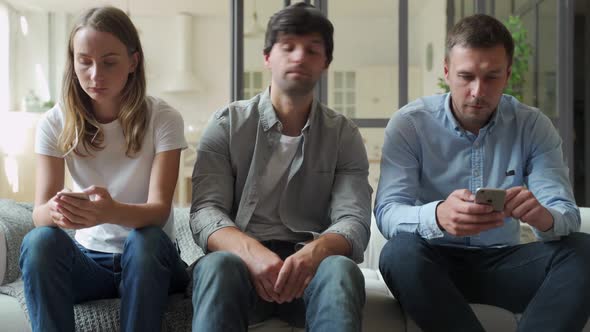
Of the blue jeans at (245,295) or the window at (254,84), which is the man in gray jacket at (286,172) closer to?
the blue jeans at (245,295)

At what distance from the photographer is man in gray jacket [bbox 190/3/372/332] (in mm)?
1747

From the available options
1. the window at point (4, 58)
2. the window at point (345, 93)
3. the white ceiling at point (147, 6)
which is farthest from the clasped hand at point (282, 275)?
the window at point (4, 58)

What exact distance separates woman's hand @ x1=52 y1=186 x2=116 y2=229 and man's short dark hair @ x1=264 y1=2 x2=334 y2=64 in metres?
0.61

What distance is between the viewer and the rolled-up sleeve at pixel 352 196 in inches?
69.7

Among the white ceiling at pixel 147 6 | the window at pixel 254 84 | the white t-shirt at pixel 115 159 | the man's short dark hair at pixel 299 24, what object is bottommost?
the white t-shirt at pixel 115 159

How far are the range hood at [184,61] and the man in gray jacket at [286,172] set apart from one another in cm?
753

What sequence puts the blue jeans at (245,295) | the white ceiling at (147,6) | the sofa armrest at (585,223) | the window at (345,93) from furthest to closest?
1. the white ceiling at (147,6)
2. the window at (345,93)
3. the sofa armrest at (585,223)
4. the blue jeans at (245,295)

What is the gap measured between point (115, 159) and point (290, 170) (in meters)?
0.47

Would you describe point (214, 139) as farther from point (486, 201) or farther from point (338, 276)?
point (486, 201)

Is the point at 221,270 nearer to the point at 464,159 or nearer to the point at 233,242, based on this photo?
the point at 233,242

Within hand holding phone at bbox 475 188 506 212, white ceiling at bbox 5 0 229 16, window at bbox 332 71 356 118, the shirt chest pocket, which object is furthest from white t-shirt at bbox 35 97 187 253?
A: white ceiling at bbox 5 0 229 16

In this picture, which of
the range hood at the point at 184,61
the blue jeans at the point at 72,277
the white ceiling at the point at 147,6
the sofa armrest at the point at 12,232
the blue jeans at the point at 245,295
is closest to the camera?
the blue jeans at the point at 245,295

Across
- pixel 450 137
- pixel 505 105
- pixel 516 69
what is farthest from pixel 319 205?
pixel 516 69

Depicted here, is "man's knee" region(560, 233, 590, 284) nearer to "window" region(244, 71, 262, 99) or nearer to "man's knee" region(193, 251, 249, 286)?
"man's knee" region(193, 251, 249, 286)
